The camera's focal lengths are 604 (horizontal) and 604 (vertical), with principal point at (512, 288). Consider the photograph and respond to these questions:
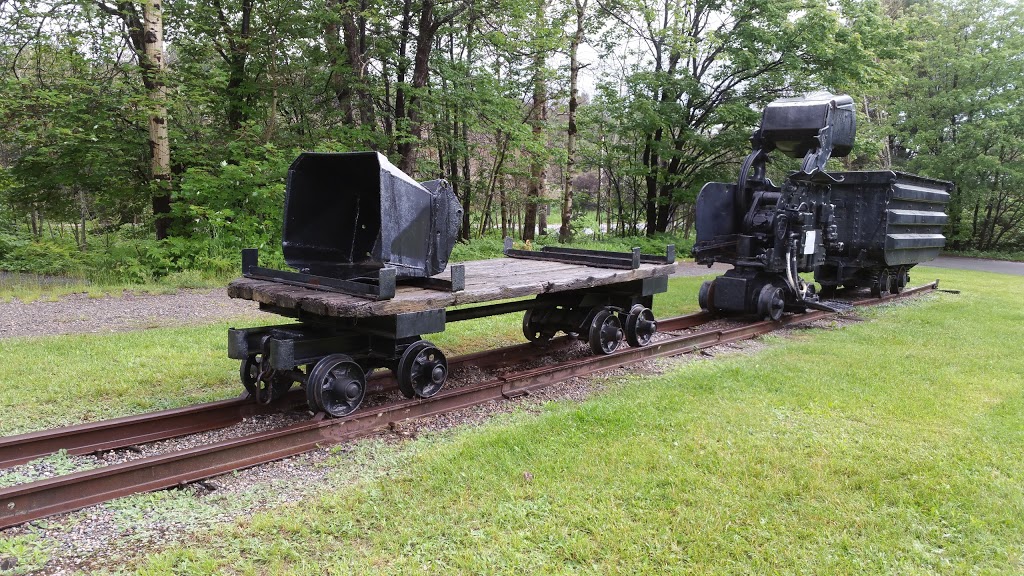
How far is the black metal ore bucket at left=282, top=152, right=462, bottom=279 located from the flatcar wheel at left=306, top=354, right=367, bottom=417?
863 millimetres

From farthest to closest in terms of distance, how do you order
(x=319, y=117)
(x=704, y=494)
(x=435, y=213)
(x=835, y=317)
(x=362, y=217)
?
(x=319, y=117) < (x=835, y=317) < (x=362, y=217) < (x=435, y=213) < (x=704, y=494)

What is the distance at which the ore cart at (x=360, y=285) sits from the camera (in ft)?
14.8

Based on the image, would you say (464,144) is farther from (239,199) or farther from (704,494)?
(704,494)

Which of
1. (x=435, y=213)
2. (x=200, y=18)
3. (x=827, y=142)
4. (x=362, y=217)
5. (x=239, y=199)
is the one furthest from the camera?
(x=200, y=18)

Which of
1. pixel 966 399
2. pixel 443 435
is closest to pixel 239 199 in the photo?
pixel 443 435

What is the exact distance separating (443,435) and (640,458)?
4.94 feet

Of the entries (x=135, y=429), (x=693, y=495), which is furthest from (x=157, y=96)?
(x=693, y=495)

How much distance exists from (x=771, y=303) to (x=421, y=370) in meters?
6.01

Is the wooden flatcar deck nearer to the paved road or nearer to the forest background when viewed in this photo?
the forest background

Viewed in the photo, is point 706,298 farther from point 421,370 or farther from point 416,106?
point 416,106

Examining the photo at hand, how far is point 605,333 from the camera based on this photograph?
22.2ft

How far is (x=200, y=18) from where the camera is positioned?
1362cm

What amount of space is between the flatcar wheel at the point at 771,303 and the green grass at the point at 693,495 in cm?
299

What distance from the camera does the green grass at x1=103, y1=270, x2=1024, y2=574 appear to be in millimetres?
3059
